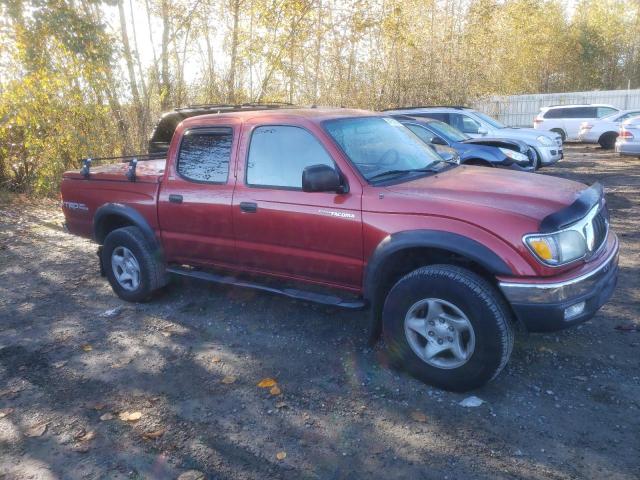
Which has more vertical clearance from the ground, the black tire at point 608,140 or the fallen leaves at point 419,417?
the black tire at point 608,140

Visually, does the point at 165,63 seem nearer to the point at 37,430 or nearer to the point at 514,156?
the point at 514,156

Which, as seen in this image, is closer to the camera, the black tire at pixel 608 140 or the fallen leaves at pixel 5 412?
the fallen leaves at pixel 5 412

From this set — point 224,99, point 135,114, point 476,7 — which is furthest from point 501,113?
point 135,114

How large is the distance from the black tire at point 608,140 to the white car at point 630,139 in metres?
5.40

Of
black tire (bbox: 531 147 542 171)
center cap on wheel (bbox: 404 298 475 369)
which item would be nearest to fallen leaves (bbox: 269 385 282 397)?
center cap on wheel (bbox: 404 298 475 369)

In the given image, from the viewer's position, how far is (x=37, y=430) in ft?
11.6

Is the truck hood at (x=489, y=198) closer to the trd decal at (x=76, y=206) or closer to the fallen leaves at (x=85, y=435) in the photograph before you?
the fallen leaves at (x=85, y=435)

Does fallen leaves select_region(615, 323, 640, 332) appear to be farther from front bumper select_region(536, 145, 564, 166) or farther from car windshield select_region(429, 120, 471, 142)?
front bumper select_region(536, 145, 564, 166)

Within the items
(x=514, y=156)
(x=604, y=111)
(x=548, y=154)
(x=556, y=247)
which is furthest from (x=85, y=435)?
→ (x=604, y=111)

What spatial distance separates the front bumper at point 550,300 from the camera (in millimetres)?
3346

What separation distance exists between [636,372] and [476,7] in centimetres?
1947

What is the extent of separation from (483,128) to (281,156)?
9.78m

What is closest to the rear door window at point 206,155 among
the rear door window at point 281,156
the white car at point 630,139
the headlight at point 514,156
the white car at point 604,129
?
the rear door window at point 281,156

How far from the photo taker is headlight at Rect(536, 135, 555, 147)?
44.8ft
